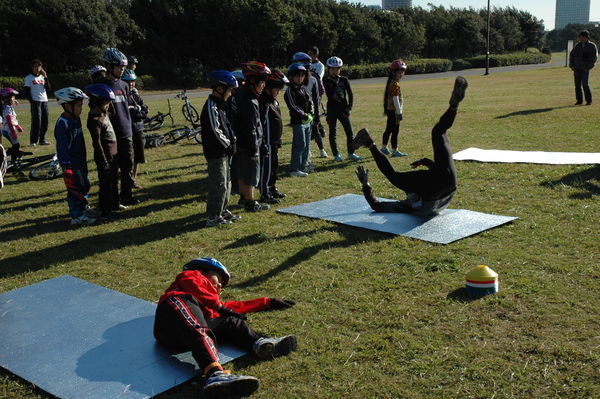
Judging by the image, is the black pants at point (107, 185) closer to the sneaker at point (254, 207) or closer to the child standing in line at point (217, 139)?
the child standing in line at point (217, 139)

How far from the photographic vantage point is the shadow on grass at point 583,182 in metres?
9.43

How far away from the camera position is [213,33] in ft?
179

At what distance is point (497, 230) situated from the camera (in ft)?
25.8

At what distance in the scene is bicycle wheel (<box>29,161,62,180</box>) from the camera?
13.0 metres

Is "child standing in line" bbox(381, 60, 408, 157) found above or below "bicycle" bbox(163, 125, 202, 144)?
above

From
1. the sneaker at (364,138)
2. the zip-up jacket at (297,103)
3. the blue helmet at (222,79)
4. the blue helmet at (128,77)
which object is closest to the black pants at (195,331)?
the blue helmet at (222,79)

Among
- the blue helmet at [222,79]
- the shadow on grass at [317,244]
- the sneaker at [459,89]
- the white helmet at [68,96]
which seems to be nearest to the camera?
the shadow on grass at [317,244]

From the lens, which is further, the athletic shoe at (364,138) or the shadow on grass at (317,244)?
the athletic shoe at (364,138)

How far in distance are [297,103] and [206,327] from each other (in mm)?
7640

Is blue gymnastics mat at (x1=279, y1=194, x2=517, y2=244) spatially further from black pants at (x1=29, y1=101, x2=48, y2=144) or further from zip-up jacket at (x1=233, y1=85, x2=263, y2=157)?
black pants at (x1=29, y1=101, x2=48, y2=144)

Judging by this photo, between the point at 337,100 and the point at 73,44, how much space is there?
38230 millimetres

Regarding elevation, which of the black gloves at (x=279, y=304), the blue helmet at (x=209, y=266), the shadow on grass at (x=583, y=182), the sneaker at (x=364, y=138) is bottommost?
the black gloves at (x=279, y=304)

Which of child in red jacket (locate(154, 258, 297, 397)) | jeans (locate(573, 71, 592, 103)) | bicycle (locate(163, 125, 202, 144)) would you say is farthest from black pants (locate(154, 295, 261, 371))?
jeans (locate(573, 71, 592, 103))

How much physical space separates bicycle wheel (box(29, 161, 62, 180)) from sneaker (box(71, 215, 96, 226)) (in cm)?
410
